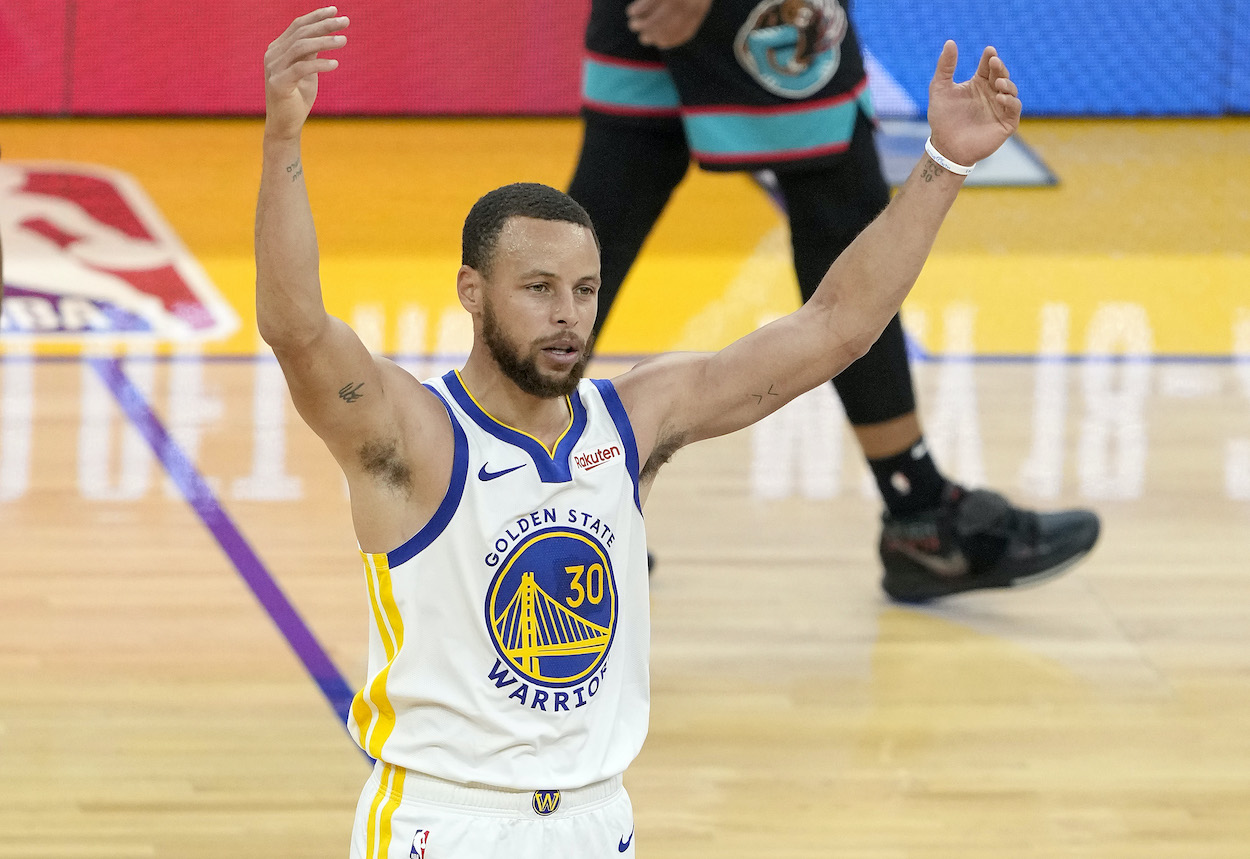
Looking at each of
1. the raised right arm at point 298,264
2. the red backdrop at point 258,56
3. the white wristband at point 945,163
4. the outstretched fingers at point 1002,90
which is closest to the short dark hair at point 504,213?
the raised right arm at point 298,264

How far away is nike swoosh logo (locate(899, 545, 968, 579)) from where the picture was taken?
4.12m

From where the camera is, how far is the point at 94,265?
686 centimetres

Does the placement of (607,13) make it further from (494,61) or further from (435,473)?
(494,61)

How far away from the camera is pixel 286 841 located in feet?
10.5

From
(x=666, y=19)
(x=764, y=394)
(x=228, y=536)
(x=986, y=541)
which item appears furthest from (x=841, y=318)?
(x=228, y=536)

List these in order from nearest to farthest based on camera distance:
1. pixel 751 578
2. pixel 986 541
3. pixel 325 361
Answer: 1. pixel 325 361
2. pixel 986 541
3. pixel 751 578

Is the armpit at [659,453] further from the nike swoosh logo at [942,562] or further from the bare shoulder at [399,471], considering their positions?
the nike swoosh logo at [942,562]

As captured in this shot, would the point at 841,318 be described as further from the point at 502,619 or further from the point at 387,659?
the point at 387,659

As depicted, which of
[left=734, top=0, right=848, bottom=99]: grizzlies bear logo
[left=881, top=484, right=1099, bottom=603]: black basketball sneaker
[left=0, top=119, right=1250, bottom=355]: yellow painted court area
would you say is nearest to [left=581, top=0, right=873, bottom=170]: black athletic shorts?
[left=734, top=0, right=848, bottom=99]: grizzlies bear logo

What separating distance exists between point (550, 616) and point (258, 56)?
7.22 meters

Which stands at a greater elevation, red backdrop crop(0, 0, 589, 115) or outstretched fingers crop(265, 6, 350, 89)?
outstretched fingers crop(265, 6, 350, 89)

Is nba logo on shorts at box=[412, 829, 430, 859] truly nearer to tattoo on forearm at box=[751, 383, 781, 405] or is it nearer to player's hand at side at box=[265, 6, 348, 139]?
tattoo on forearm at box=[751, 383, 781, 405]

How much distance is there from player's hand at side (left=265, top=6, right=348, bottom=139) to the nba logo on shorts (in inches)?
37.3

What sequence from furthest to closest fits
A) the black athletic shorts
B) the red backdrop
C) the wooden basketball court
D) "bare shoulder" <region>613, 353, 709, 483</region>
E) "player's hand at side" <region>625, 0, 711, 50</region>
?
the red backdrop < the black athletic shorts < "player's hand at side" <region>625, 0, 711, 50</region> < the wooden basketball court < "bare shoulder" <region>613, 353, 709, 483</region>
